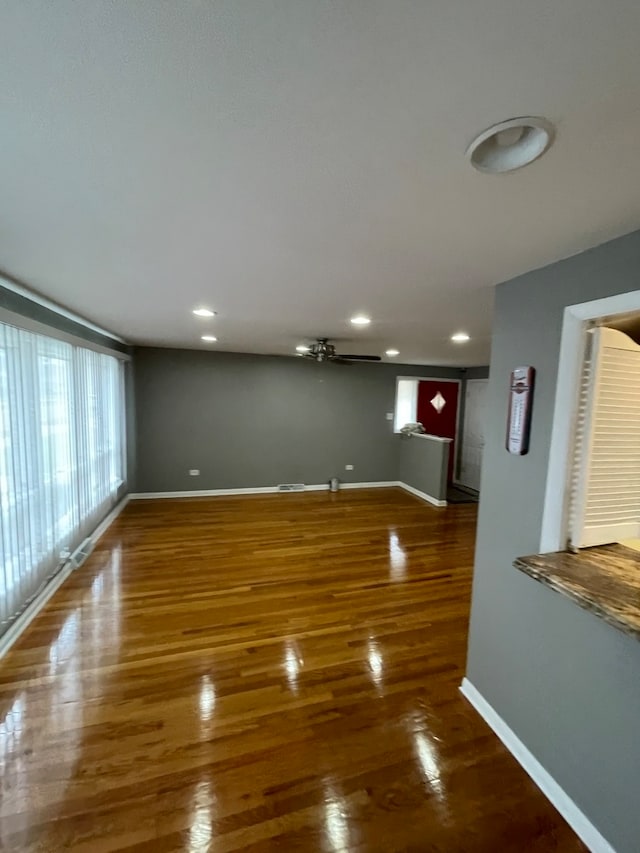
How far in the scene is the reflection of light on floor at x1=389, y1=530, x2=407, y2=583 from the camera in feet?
11.1

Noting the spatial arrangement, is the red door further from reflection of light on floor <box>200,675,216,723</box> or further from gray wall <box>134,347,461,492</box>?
reflection of light on floor <box>200,675,216,723</box>

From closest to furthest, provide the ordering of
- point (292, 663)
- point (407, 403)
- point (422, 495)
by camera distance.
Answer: point (292, 663), point (422, 495), point (407, 403)

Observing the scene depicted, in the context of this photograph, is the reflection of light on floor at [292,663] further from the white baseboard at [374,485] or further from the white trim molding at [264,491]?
the white baseboard at [374,485]

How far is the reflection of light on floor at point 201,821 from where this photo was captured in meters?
1.30

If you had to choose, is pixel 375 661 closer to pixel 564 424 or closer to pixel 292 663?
pixel 292 663

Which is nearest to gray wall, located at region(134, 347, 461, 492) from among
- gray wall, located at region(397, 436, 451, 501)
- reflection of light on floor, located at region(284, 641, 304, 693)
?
gray wall, located at region(397, 436, 451, 501)

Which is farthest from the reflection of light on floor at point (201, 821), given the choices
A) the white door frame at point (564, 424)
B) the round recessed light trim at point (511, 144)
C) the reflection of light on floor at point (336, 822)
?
the round recessed light trim at point (511, 144)

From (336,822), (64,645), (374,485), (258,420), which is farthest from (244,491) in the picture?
(336,822)

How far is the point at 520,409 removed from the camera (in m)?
1.63

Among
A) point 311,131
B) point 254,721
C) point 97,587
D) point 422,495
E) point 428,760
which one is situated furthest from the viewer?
point 422,495

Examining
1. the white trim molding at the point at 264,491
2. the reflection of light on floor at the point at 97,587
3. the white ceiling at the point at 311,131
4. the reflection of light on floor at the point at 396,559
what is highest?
the white ceiling at the point at 311,131

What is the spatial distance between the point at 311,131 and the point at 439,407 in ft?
21.8

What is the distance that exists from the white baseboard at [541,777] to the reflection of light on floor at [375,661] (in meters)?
0.48

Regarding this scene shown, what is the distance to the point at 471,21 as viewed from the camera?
0.54m
